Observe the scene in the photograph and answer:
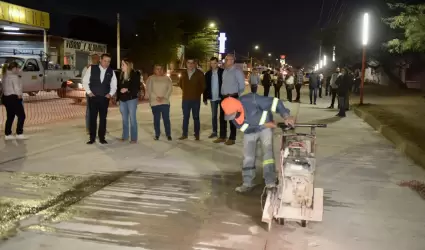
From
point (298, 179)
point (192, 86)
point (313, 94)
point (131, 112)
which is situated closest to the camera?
point (298, 179)

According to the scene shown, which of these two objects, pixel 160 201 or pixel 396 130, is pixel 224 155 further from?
pixel 396 130

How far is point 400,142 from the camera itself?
10672mm

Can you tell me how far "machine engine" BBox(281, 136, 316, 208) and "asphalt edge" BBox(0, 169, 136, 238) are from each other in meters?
2.60

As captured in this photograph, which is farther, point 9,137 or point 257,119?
point 9,137

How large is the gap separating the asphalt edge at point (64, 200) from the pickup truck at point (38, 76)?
49.9ft

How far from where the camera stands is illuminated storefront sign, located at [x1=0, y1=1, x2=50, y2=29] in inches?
775

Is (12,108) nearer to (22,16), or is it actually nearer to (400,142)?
(400,142)

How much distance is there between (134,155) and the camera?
30.3ft

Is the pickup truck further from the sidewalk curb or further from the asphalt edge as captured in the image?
the asphalt edge

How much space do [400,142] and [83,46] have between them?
120 feet

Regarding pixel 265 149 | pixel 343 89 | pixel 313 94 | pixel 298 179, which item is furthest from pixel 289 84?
→ pixel 298 179

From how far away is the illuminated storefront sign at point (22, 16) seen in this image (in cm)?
1969

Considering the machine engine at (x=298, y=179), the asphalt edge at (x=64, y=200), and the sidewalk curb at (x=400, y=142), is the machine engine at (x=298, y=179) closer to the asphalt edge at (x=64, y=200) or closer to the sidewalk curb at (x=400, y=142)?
the asphalt edge at (x=64, y=200)

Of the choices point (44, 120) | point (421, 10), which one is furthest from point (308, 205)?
point (421, 10)
